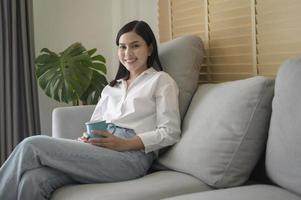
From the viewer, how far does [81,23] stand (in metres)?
3.39

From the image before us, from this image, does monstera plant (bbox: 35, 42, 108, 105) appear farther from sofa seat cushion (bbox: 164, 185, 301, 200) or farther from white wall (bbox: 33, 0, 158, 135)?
sofa seat cushion (bbox: 164, 185, 301, 200)

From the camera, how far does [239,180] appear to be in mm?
1593

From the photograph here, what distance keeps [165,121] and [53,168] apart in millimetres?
496

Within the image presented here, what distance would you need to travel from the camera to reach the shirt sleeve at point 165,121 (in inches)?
71.1

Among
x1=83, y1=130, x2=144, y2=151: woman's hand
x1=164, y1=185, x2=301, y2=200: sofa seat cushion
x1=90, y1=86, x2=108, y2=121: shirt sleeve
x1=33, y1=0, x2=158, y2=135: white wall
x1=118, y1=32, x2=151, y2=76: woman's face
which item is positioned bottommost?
x1=164, y1=185, x2=301, y2=200: sofa seat cushion

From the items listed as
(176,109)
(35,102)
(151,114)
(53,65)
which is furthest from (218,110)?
(35,102)

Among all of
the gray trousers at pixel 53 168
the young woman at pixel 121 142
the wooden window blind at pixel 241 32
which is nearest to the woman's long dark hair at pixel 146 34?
the young woman at pixel 121 142

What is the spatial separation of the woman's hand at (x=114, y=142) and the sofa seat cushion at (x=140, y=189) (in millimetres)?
148

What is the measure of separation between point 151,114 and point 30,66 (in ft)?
4.71

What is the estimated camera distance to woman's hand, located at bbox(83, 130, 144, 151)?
177cm

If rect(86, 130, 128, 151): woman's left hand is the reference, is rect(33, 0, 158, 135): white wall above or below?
above

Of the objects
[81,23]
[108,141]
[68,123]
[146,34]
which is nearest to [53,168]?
[108,141]

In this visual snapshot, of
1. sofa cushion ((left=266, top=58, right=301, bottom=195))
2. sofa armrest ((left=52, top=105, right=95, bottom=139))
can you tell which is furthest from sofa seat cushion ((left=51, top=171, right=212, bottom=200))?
sofa armrest ((left=52, top=105, right=95, bottom=139))

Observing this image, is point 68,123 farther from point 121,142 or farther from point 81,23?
point 81,23
